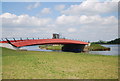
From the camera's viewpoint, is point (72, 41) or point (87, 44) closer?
point (72, 41)

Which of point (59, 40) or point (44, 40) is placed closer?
point (44, 40)

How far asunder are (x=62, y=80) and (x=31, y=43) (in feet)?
123

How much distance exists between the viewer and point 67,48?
239 ft

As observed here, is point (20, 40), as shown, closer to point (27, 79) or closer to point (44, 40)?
point (44, 40)

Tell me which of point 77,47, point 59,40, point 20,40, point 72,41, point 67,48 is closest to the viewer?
point 20,40

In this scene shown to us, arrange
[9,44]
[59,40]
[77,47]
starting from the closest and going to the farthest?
[9,44]
[59,40]
[77,47]

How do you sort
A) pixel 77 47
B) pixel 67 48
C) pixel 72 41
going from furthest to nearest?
pixel 67 48 → pixel 77 47 → pixel 72 41

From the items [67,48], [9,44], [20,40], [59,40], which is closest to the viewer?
[9,44]

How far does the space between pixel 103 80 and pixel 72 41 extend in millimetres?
47799

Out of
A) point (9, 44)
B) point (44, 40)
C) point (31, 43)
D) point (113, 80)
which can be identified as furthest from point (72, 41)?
point (113, 80)

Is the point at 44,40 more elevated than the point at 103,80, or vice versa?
the point at 44,40

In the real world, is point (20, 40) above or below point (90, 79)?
above

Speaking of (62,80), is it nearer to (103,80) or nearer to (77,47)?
(103,80)

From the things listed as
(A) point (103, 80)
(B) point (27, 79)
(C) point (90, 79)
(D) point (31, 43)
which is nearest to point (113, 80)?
(A) point (103, 80)
